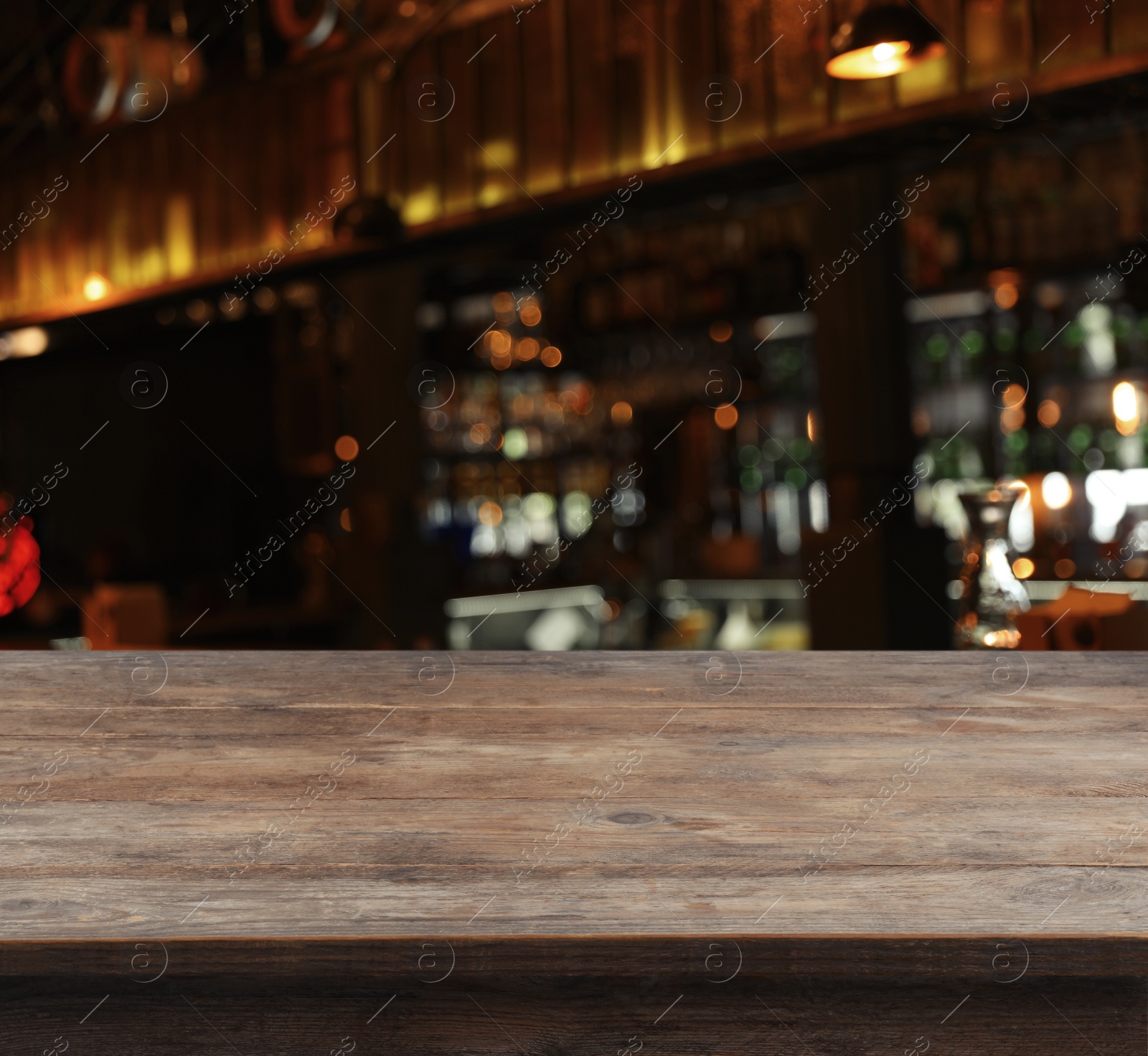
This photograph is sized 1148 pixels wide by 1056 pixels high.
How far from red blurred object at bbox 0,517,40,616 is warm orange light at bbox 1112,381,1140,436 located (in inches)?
190

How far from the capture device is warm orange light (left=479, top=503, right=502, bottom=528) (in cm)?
632

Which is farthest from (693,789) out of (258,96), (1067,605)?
(258,96)

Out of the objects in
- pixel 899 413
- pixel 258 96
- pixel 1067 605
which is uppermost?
pixel 258 96

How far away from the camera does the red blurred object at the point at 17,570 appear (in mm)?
5453

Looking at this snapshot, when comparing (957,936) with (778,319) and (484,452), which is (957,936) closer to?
(778,319)

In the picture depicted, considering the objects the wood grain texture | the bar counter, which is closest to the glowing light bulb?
the wood grain texture

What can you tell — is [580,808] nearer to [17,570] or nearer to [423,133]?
[423,133]

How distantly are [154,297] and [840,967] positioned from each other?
577 cm

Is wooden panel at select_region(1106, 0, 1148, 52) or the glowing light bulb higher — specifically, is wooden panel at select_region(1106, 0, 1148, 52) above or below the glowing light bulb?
above

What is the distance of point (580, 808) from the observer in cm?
75

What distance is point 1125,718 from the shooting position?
90 centimetres

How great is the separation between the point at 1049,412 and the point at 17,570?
474cm

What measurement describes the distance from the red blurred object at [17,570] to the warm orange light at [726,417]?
3.39 metres

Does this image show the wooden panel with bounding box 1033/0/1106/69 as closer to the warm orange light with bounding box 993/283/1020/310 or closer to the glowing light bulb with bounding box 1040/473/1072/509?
the warm orange light with bounding box 993/283/1020/310
